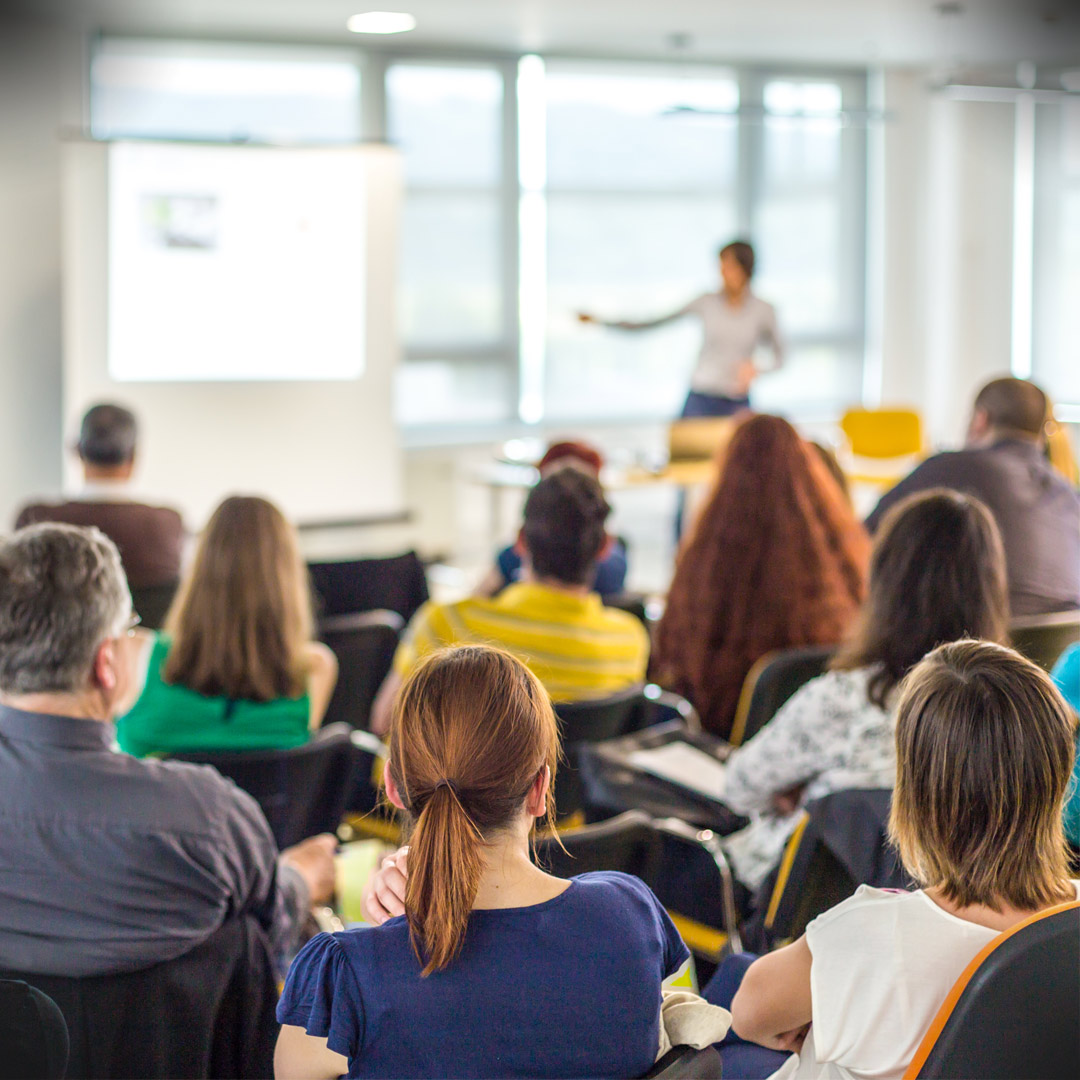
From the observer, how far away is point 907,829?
4.44 ft

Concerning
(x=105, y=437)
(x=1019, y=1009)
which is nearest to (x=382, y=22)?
(x=105, y=437)

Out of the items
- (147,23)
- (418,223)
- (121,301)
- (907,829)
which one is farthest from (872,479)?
(907,829)

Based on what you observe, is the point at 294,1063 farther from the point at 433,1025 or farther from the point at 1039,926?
the point at 1039,926

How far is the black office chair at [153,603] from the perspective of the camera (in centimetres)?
341

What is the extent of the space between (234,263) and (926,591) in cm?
477

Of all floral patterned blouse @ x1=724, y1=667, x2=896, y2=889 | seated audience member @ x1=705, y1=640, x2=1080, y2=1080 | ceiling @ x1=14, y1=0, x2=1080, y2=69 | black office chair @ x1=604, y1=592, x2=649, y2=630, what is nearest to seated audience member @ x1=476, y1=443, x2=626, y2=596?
black office chair @ x1=604, y1=592, x2=649, y2=630

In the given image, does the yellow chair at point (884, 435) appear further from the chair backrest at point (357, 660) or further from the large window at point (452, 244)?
the chair backrest at point (357, 660)

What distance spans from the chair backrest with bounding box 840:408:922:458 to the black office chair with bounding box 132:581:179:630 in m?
5.02

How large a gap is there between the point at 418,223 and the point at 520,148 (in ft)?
2.67

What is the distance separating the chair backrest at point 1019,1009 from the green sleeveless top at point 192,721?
1.44 metres

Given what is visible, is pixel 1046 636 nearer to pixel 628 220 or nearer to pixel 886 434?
pixel 886 434

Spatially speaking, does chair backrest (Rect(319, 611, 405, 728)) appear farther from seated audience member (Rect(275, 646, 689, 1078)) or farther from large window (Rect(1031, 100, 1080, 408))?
large window (Rect(1031, 100, 1080, 408))

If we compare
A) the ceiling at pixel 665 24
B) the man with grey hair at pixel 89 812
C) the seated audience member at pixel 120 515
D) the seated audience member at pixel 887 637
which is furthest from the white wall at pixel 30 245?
the seated audience member at pixel 887 637

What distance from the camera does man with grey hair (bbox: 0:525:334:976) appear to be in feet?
5.14
